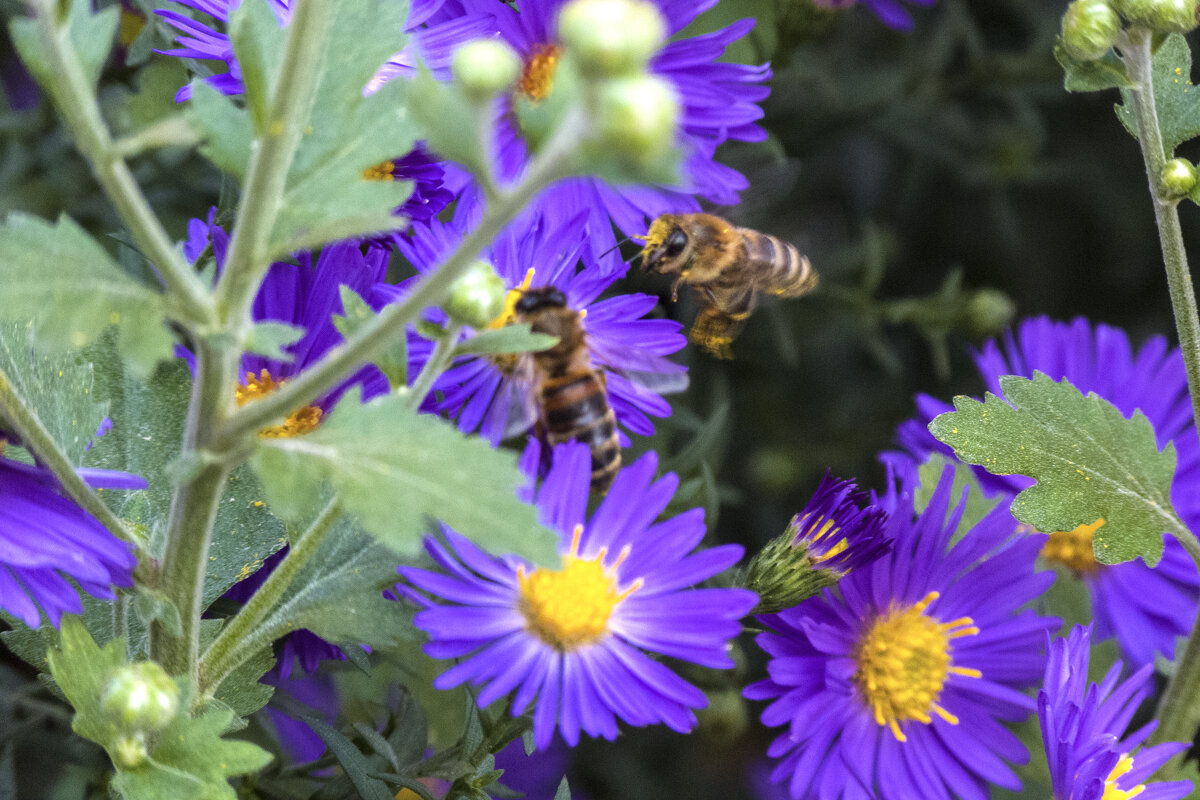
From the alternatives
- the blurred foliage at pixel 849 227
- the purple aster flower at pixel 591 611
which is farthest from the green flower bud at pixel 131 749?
the blurred foliage at pixel 849 227

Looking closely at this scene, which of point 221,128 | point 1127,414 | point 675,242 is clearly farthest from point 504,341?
point 1127,414

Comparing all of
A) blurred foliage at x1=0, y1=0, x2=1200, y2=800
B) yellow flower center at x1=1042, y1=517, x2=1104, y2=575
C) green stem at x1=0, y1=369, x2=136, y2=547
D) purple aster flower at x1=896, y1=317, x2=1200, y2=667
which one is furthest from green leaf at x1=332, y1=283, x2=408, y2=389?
yellow flower center at x1=1042, y1=517, x2=1104, y2=575

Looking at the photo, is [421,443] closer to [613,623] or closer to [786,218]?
[613,623]

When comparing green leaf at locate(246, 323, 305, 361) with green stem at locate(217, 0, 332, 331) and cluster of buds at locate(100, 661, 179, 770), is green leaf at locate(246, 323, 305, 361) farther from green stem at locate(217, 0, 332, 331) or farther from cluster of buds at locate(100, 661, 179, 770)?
cluster of buds at locate(100, 661, 179, 770)

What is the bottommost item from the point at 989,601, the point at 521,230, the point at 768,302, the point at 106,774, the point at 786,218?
the point at 106,774

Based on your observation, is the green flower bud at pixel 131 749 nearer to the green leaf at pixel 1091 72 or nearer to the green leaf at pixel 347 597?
the green leaf at pixel 347 597

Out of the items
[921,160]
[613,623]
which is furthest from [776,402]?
[613,623]

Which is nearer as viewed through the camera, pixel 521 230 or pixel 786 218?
pixel 521 230
